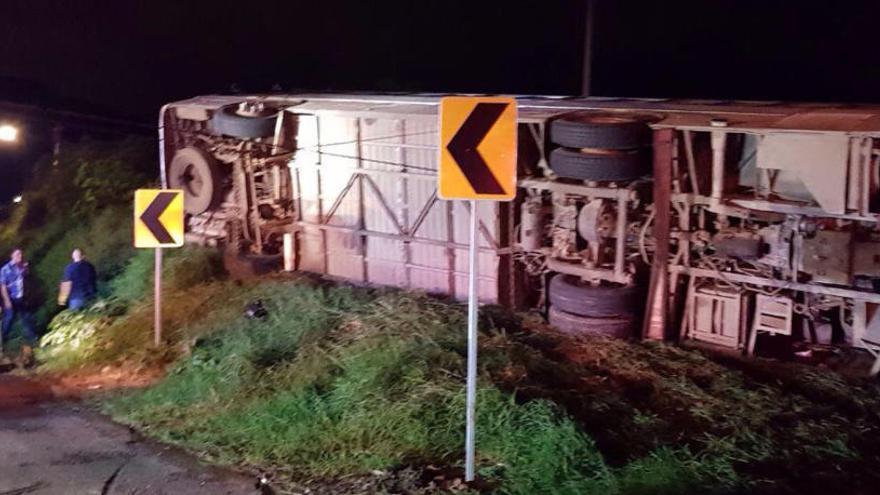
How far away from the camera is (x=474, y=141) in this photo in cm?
641

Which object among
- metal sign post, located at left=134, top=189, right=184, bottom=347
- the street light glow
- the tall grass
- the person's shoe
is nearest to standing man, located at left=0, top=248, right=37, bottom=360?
the person's shoe

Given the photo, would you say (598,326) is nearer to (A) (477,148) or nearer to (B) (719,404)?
(B) (719,404)

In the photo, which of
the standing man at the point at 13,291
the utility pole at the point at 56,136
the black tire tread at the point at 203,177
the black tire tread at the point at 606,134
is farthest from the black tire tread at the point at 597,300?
the utility pole at the point at 56,136

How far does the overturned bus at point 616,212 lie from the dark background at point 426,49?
453 inches

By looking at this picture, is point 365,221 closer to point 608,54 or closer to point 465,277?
point 465,277

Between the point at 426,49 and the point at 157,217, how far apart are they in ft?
60.7

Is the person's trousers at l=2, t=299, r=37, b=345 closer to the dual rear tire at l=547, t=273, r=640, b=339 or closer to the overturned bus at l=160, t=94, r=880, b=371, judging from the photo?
the overturned bus at l=160, t=94, r=880, b=371

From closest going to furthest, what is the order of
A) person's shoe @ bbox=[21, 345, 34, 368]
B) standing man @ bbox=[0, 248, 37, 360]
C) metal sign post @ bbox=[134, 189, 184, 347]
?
metal sign post @ bbox=[134, 189, 184, 347], person's shoe @ bbox=[21, 345, 34, 368], standing man @ bbox=[0, 248, 37, 360]

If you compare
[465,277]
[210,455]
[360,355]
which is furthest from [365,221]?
[210,455]

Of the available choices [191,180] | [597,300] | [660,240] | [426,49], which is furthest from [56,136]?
[660,240]

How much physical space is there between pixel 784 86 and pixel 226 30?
14.4m

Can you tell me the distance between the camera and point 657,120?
10180 millimetres

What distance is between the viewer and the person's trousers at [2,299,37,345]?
46.1ft

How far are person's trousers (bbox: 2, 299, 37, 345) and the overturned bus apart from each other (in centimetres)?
322
